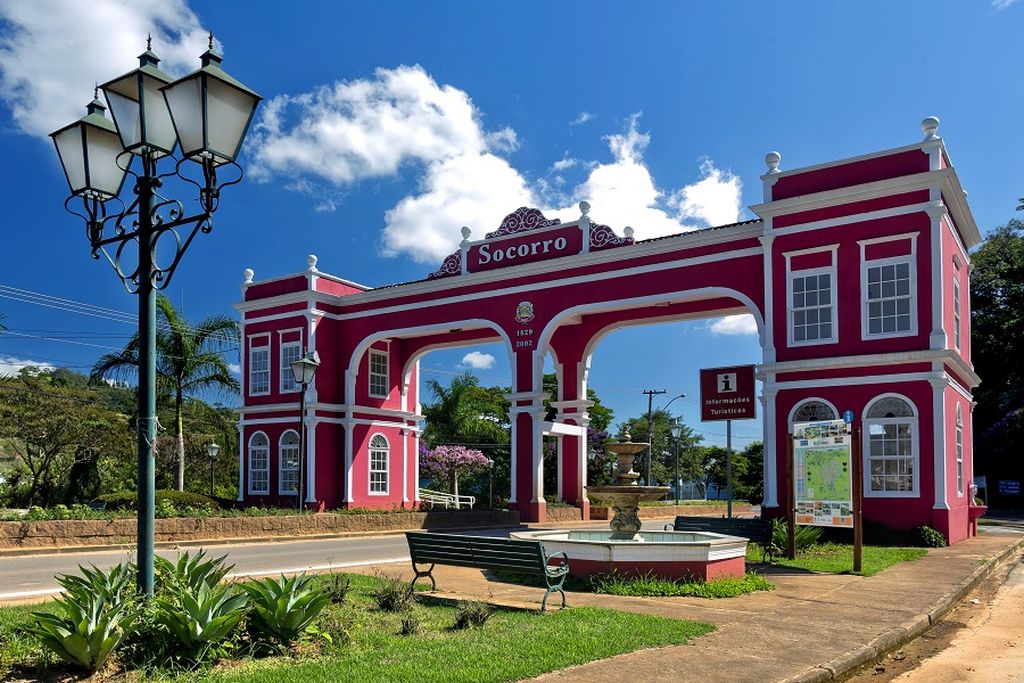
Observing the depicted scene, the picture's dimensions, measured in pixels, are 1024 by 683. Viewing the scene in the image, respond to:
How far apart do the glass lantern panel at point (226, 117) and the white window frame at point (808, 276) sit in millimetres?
16639

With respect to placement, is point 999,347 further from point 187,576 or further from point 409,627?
point 187,576

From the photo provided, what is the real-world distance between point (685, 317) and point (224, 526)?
15.0m

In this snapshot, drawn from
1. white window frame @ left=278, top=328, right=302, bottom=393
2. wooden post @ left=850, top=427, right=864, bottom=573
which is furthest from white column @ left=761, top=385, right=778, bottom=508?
white window frame @ left=278, top=328, right=302, bottom=393

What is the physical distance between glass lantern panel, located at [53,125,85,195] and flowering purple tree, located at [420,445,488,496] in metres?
33.1

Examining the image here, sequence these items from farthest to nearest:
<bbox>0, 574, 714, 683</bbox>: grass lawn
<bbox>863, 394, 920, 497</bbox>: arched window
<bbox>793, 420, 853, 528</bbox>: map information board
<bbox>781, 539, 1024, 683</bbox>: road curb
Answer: <bbox>863, 394, 920, 497</bbox>: arched window → <bbox>793, 420, 853, 528</bbox>: map information board → <bbox>781, 539, 1024, 683</bbox>: road curb → <bbox>0, 574, 714, 683</bbox>: grass lawn

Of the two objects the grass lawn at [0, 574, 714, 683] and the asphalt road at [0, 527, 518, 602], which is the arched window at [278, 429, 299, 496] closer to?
the asphalt road at [0, 527, 518, 602]

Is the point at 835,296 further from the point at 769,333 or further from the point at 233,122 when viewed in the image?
the point at 233,122

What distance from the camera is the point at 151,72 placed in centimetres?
643

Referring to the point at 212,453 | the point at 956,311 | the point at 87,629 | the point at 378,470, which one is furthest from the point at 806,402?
the point at 212,453

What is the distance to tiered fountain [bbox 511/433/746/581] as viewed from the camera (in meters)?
11.1

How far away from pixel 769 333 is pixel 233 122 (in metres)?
17.0

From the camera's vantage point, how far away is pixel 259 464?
106ft

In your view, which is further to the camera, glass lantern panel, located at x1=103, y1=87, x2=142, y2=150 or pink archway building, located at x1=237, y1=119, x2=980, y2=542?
pink archway building, located at x1=237, y1=119, x2=980, y2=542

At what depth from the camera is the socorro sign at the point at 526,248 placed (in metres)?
26.5
